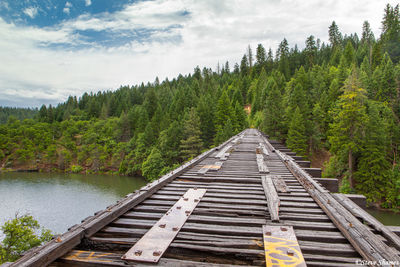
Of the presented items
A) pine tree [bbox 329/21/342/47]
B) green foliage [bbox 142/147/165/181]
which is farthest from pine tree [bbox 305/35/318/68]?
green foliage [bbox 142/147/165/181]

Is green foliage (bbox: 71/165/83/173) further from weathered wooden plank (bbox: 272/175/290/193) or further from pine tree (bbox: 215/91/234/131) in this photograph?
weathered wooden plank (bbox: 272/175/290/193)

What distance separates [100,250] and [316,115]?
46826mm

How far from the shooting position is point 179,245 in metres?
2.44

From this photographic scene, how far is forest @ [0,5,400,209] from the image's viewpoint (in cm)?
2903

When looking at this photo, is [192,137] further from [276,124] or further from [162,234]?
[162,234]

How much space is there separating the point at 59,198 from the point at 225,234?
39851 mm

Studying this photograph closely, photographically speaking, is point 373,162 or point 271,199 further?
point 373,162

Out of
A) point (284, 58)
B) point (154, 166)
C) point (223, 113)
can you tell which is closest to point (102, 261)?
point (154, 166)

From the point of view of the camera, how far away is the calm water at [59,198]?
2692 cm

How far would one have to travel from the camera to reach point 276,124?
43688 mm

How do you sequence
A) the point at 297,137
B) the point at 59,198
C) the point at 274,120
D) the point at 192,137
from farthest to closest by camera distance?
the point at 274,120 < the point at 192,137 < the point at 297,137 < the point at 59,198

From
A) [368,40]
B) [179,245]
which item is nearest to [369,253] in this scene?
[179,245]

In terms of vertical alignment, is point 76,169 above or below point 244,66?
below

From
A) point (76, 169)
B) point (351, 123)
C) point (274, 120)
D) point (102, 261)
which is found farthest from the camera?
point (76, 169)
